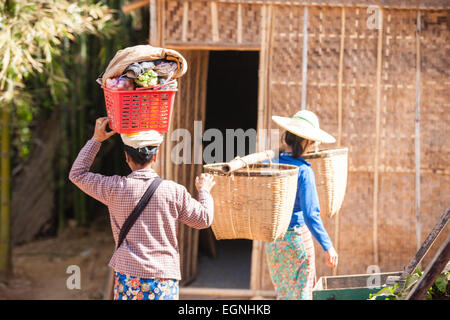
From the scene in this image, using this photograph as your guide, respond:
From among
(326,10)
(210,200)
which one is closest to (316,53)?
(326,10)

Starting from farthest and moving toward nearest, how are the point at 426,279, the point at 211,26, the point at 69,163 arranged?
the point at 69,163 → the point at 211,26 → the point at 426,279

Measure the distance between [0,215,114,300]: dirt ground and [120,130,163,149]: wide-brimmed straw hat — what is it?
3.70 meters

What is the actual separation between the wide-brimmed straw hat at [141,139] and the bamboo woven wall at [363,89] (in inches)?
95.8

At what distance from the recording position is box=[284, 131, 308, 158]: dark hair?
384cm

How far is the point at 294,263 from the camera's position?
3.81 m

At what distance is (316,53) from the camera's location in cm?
541

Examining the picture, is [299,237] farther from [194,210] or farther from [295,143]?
[194,210]

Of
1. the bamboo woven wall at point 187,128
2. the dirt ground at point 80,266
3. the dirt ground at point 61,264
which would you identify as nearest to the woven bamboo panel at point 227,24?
the bamboo woven wall at point 187,128

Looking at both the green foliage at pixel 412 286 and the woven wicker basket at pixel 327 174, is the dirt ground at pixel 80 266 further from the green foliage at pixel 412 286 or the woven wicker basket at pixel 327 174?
the green foliage at pixel 412 286

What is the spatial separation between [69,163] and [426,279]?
6730 mm

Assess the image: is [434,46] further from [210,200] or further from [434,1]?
[210,200]

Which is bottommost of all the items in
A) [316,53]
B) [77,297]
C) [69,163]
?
[77,297]

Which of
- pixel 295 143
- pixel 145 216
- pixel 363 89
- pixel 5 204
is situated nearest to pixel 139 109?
pixel 145 216

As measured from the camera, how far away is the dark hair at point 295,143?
3836mm
